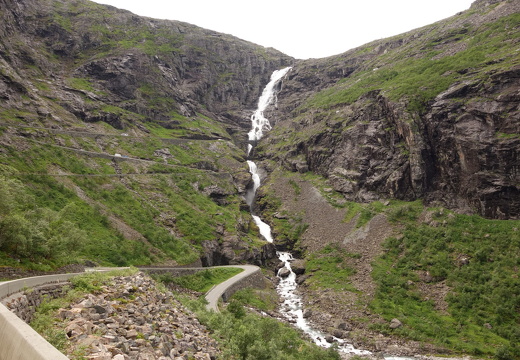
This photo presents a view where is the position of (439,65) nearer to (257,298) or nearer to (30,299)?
(257,298)

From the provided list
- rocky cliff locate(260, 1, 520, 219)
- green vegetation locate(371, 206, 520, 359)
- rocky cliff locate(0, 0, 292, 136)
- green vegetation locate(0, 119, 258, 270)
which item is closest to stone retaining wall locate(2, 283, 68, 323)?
green vegetation locate(0, 119, 258, 270)

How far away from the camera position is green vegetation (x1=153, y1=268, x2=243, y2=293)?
4214 centimetres

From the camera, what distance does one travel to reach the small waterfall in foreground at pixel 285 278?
37237 mm

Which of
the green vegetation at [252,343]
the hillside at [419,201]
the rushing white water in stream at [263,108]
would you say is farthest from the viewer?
the rushing white water in stream at [263,108]

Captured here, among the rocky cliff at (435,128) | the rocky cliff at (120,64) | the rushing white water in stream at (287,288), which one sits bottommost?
the rushing white water in stream at (287,288)

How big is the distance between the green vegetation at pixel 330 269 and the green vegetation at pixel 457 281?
17.1ft

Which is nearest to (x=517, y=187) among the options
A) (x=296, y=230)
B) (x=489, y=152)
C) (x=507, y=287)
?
(x=489, y=152)

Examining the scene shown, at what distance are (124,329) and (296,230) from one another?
60.7 metres

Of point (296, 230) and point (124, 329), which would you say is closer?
point (124, 329)

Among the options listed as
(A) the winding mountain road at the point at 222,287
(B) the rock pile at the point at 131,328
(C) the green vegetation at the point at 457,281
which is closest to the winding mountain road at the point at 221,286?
(A) the winding mountain road at the point at 222,287

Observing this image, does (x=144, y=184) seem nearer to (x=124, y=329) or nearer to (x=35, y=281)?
(x=35, y=281)

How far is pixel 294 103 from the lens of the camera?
147 m

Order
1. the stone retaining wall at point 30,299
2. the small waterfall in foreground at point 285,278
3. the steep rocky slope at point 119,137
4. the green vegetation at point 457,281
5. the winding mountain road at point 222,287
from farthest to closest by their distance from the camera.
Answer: the steep rocky slope at point 119,137 < the small waterfall in foreground at point 285,278 < the winding mountain road at point 222,287 < the green vegetation at point 457,281 < the stone retaining wall at point 30,299

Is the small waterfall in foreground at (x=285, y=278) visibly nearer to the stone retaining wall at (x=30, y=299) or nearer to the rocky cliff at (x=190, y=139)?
the rocky cliff at (x=190, y=139)
